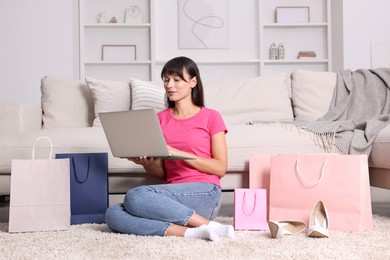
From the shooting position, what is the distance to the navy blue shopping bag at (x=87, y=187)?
88.1 inches

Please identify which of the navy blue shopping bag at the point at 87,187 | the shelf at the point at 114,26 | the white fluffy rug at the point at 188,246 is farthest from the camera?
the shelf at the point at 114,26

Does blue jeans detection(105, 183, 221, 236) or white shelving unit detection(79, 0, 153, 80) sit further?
white shelving unit detection(79, 0, 153, 80)

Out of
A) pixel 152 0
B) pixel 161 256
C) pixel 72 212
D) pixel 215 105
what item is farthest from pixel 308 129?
pixel 152 0

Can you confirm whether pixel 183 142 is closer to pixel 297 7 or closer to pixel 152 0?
pixel 152 0

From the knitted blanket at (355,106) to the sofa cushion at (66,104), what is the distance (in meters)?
1.20

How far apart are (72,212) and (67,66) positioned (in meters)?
3.04

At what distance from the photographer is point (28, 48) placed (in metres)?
5.01

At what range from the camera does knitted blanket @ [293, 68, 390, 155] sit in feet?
8.55

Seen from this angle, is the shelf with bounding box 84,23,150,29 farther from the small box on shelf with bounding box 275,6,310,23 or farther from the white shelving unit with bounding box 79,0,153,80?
the small box on shelf with bounding box 275,6,310,23

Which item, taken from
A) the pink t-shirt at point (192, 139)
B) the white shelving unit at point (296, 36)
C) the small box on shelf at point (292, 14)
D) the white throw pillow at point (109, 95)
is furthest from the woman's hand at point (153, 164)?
the small box on shelf at point (292, 14)

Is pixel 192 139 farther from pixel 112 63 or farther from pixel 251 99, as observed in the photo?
pixel 112 63

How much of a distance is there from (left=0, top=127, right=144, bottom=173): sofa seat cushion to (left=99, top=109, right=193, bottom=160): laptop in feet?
1.32

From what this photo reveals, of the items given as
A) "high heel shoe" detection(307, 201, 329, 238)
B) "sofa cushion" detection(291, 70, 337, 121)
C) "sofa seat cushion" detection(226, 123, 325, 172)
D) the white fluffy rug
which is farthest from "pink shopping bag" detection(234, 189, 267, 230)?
"sofa cushion" detection(291, 70, 337, 121)

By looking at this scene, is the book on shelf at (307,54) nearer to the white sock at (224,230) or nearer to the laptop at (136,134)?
the laptop at (136,134)
